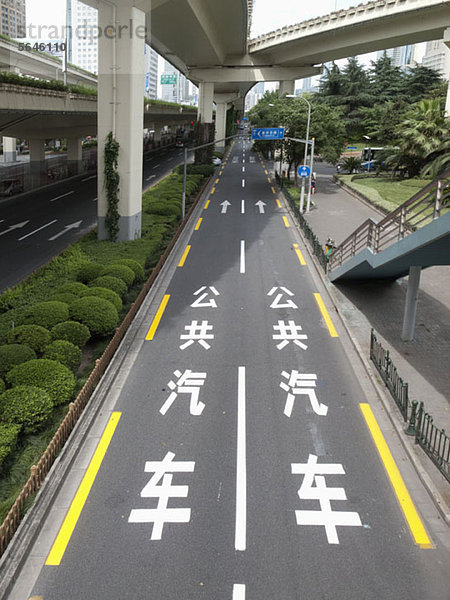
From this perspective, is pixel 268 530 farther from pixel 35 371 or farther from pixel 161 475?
pixel 35 371

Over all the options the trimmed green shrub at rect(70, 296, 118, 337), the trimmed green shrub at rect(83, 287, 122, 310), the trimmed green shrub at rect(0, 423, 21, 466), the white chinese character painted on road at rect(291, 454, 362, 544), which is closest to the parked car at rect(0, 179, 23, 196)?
the trimmed green shrub at rect(83, 287, 122, 310)

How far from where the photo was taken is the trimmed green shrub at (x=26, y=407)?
10.1 metres

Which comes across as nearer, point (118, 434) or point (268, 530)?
point (268, 530)

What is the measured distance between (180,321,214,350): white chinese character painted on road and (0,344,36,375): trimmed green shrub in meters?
4.44

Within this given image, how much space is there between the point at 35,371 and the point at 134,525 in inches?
180

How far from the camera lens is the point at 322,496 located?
9.08 metres

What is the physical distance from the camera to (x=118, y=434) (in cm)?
1094

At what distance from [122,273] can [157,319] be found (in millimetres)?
2396

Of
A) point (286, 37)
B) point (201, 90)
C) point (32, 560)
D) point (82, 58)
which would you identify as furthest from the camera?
point (82, 58)

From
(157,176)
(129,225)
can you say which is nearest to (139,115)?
(129,225)

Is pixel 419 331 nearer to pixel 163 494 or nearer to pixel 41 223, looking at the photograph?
pixel 163 494

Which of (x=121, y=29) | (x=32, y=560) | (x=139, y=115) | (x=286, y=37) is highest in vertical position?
(x=286, y=37)

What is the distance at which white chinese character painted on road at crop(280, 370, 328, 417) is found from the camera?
12000 millimetres

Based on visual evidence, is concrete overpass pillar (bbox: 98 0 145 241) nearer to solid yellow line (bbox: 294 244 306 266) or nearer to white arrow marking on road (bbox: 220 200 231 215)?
solid yellow line (bbox: 294 244 306 266)
